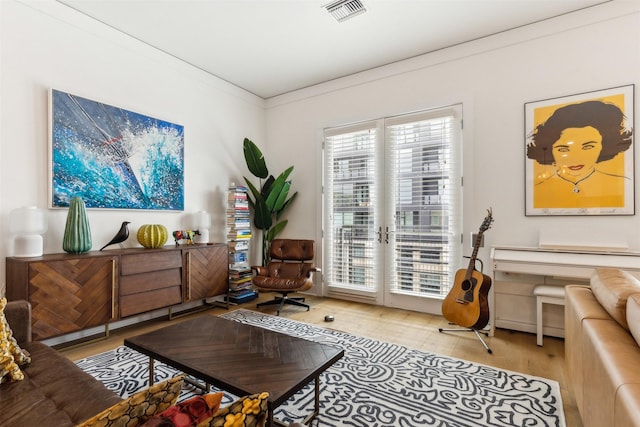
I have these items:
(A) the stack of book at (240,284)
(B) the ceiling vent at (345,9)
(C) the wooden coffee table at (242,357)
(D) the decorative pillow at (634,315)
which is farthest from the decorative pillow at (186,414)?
(A) the stack of book at (240,284)

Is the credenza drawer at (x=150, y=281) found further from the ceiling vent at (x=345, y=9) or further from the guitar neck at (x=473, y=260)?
the ceiling vent at (x=345, y=9)

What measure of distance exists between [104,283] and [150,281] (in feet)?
1.37

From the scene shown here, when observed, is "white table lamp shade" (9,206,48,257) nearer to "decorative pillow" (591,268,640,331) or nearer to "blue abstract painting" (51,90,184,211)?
"blue abstract painting" (51,90,184,211)

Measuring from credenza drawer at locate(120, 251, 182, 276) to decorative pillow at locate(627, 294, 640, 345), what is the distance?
3.48m

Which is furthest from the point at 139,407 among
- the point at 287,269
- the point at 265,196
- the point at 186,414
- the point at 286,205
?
the point at 286,205

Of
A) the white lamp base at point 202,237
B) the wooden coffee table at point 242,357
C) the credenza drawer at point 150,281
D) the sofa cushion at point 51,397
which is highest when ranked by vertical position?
the white lamp base at point 202,237

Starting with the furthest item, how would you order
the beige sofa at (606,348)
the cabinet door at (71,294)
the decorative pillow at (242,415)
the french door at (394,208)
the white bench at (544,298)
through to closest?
the french door at (394,208), the white bench at (544,298), the cabinet door at (71,294), the beige sofa at (606,348), the decorative pillow at (242,415)

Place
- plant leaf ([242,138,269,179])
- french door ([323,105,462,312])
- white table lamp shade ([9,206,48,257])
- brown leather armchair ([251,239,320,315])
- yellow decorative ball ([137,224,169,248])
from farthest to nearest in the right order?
plant leaf ([242,138,269,179]) < brown leather armchair ([251,239,320,315]) < french door ([323,105,462,312]) < yellow decorative ball ([137,224,169,248]) < white table lamp shade ([9,206,48,257])

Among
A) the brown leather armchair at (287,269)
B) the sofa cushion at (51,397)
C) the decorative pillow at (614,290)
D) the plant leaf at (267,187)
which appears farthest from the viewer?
the plant leaf at (267,187)

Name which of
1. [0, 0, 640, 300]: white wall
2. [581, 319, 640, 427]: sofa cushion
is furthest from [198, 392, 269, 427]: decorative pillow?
[0, 0, 640, 300]: white wall

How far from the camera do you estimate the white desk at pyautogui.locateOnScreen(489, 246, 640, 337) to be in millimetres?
2539

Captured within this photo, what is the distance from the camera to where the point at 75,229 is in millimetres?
2732

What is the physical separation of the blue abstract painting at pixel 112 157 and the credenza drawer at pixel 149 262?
0.63 meters

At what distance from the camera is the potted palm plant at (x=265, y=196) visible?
14.6 feet
